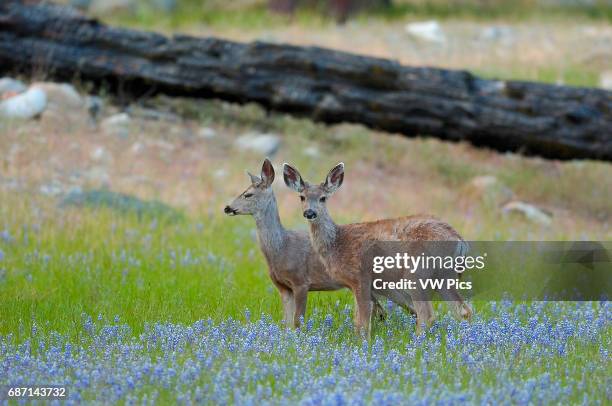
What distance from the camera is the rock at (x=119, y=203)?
14.5m

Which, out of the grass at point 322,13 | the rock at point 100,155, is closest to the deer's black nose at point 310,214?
the rock at point 100,155

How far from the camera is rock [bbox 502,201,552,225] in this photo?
57.6ft

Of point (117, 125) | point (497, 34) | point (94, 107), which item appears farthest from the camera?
point (497, 34)

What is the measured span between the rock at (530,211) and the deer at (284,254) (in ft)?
28.0

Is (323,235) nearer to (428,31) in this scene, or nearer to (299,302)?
(299,302)

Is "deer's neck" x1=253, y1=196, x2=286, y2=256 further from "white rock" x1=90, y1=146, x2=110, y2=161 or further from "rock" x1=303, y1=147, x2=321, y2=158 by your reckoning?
"rock" x1=303, y1=147, x2=321, y2=158

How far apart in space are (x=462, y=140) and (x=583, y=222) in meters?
2.63

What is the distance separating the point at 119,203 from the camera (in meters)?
14.6

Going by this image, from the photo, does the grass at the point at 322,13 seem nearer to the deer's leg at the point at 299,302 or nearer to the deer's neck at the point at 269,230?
the deer's neck at the point at 269,230

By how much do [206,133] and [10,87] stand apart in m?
3.77

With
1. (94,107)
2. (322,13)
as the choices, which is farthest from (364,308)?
(322,13)

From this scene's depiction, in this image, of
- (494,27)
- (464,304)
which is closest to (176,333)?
(464,304)

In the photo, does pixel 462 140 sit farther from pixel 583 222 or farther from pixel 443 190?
pixel 583 222

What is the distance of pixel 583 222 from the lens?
59.0ft
